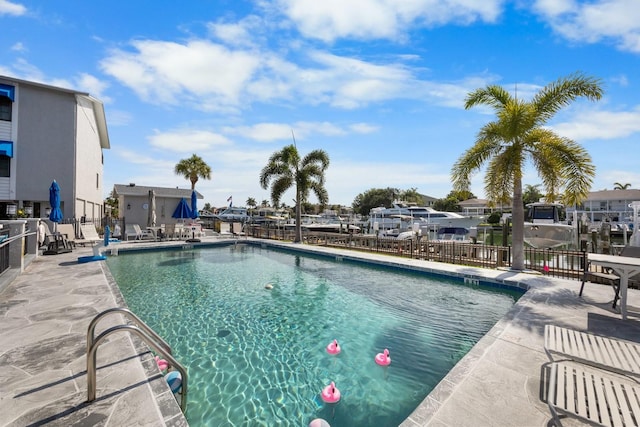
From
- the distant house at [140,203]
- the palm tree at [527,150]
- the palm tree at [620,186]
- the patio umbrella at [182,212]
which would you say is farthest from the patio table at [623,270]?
the palm tree at [620,186]

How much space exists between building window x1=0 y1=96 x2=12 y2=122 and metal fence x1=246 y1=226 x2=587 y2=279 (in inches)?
828

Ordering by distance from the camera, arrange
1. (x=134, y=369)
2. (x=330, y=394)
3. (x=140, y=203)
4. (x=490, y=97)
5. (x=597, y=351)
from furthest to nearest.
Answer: (x=140, y=203)
(x=490, y=97)
(x=330, y=394)
(x=134, y=369)
(x=597, y=351)

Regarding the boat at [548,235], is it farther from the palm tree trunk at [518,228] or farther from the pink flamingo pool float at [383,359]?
the pink flamingo pool float at [383,359]

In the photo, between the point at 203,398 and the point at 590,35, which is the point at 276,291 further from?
the point at 590,35

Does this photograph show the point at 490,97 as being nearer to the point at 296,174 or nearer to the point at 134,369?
the point at 296,174

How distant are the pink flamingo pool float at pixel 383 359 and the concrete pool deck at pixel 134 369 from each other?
4.11 ft

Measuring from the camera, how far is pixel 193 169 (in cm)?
3678

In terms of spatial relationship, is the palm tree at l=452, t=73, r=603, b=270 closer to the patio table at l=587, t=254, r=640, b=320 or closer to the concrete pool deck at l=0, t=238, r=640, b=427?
the concrete pool deck at l=0, t=238, r=640, b=427

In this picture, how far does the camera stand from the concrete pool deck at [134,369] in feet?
9.12

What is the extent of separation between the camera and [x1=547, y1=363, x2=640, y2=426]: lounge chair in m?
2.29

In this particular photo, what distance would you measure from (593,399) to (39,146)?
88.1ft

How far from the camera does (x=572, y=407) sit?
2371 mm

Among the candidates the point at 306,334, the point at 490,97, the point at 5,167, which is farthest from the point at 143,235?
the point at 490,97

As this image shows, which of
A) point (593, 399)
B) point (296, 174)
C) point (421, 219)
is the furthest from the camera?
point (421, 219)
